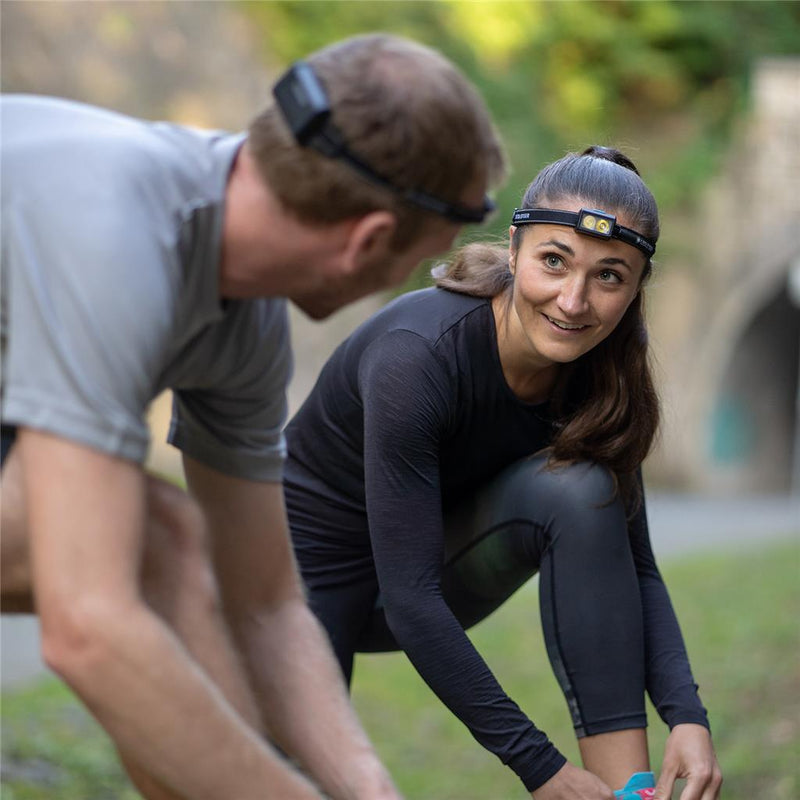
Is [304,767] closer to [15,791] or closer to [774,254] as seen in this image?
[15,791]

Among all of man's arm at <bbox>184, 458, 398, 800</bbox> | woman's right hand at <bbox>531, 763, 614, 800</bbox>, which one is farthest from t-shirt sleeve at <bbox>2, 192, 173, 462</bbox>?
woman's right hand at <bbox>531, 763, 614, 800</bbox>

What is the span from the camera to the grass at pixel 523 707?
135 inches

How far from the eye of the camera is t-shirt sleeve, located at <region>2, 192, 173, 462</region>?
147 cm

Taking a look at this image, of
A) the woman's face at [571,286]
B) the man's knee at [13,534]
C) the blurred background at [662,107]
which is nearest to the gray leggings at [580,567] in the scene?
the woman's face at [571,286]

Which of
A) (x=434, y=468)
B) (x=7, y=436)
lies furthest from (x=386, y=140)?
(x=434, y=468)

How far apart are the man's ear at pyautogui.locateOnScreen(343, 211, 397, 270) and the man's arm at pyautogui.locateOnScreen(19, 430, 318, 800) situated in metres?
0.38

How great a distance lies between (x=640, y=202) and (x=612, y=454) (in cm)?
45

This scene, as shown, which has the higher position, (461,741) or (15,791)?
A: (15,791)

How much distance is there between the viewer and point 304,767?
6.86ft

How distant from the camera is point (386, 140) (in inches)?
62.1

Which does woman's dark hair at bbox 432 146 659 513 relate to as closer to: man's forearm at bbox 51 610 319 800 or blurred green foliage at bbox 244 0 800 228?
man's forearm at bbox 51 610 319 800

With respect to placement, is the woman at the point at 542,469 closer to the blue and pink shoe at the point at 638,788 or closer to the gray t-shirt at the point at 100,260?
the blue and pink shoe at the point at 638,788

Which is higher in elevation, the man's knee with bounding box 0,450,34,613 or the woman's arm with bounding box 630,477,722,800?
the man's knee with bounding box 0,450,34,613

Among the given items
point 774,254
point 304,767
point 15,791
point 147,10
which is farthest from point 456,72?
point 774,254
